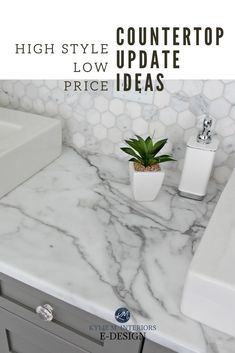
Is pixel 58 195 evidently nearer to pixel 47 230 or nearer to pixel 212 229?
pixel 47 230

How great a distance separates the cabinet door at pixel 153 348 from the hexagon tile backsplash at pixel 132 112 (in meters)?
0.51

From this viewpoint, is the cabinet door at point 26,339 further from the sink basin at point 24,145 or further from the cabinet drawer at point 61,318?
the sink basin at point 24,145

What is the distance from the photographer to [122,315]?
0.56 m

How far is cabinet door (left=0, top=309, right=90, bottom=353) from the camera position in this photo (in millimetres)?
693

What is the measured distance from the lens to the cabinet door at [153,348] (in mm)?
559

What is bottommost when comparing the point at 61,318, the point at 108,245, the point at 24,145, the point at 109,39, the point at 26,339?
the point at 26,339

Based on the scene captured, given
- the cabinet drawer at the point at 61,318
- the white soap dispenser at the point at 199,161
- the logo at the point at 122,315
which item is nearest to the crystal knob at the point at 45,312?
the cabinet drawer at the point at 61,318

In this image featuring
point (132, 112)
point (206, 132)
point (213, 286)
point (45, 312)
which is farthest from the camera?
point (132, 112)

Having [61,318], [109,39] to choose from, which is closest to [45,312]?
[61,318]

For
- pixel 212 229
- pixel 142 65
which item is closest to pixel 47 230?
pixel 212 229

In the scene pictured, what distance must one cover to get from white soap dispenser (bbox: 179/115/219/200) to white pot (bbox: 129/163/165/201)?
0.07 metres

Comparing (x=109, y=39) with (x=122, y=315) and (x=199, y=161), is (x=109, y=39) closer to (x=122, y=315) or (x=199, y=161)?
(x=199, y=161)

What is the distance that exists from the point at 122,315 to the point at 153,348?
0.08 metres

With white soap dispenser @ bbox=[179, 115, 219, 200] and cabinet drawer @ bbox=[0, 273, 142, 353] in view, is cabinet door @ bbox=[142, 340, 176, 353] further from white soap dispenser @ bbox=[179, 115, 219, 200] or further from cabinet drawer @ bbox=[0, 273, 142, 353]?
white soap dispenser @ bbox=[179, 115, 219, 200]
